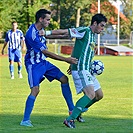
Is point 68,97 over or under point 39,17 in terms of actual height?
under

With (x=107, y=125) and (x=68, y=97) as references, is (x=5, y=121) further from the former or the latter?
(x=107, y=125)

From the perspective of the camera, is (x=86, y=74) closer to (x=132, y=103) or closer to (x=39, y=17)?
(x=39, y=17)

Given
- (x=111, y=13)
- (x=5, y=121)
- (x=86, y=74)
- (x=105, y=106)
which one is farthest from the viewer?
(x=111, y=13)

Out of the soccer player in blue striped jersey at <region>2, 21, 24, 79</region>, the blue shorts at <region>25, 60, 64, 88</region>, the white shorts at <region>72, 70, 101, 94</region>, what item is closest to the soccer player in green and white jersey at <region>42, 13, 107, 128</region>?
the white shorts at <region>72, 70, 101, 94</region>

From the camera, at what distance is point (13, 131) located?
8.23 meters

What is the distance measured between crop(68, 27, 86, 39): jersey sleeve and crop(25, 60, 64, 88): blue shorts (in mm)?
970

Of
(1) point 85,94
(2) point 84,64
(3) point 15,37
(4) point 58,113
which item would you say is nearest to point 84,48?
(2) point 84,64

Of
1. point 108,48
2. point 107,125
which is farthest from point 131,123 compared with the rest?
point 108,48

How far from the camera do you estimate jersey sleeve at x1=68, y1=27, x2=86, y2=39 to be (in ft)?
28.2

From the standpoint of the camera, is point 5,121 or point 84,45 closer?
point 84,45

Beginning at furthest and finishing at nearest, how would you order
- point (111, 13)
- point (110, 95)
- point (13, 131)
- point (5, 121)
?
point (111, 13), point (110, 95), point (5, 121), point (13, 131)

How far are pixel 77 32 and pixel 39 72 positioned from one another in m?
1.07

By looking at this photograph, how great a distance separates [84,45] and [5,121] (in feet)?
6.53

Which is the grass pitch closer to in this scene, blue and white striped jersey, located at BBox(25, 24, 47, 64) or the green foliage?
blue and white striped jersey, located at BBox(25, 24, 47, 64)
